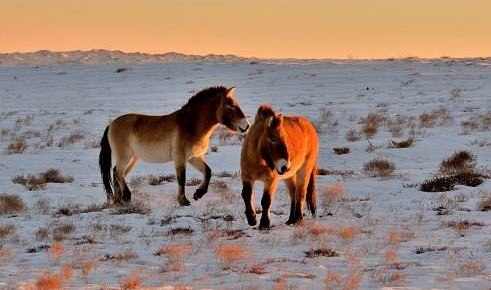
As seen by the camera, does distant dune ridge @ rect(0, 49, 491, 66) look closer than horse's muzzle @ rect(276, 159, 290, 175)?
No

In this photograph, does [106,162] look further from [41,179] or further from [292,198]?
[292,198]

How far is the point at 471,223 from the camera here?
29.5 ft

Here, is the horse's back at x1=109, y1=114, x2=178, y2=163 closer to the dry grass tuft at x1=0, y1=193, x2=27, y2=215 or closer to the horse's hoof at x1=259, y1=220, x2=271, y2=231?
the dry grass tuft at x1=0, y1=193, x2=27, y2=215

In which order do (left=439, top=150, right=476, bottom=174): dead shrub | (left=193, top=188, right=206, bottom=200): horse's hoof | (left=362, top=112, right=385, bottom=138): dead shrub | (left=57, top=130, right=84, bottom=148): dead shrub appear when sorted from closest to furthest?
(left=193, top=188, right=206, bottom=200): horse's hoof < (left=439, top=150, right=476, bottom=174): dead shrub < (left=57, top=130, right=84, bottom=148): dead shrub < (left=362, top=112, right=385, bottom=138): dead shrub

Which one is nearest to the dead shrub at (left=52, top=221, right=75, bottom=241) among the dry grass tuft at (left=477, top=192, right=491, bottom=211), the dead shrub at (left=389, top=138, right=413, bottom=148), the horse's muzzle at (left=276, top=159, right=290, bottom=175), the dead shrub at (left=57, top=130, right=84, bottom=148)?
the horse's muzzle at (left=276, top=159, right=290, bottom=175)

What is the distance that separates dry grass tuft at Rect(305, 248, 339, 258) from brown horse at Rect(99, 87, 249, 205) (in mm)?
3750

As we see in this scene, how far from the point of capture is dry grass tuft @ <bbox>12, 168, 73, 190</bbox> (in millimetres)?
13477

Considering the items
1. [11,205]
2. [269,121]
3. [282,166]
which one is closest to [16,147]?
[11,205]

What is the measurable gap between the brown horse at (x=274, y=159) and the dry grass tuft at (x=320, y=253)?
3.88ft

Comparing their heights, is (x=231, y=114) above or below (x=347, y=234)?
above

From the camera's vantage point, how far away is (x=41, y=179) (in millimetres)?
14070

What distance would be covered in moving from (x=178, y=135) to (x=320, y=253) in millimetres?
4625

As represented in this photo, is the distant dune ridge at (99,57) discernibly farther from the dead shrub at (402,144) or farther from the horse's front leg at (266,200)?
the horse's front leg at (266,200)

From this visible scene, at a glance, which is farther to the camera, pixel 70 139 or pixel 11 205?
pixel 70 139
